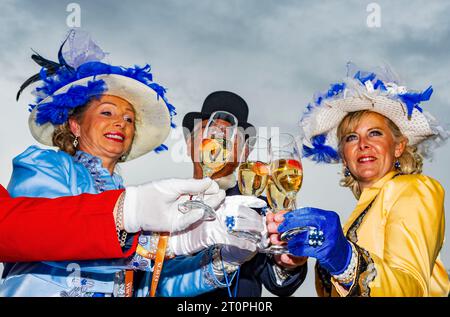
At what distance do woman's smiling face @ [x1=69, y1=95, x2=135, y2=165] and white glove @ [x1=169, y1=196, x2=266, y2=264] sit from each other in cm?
88

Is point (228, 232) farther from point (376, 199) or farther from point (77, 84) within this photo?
point (77, 84)

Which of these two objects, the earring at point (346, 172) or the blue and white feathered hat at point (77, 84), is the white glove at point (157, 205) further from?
the earring at point (346, 172)

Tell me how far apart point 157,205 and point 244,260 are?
2.64 feet

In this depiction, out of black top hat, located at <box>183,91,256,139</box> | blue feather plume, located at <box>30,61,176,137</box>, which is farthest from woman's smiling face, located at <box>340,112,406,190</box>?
blue feather plume, located at <box>30,61,176,137</box>

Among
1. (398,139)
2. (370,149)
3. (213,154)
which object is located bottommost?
(213,154)

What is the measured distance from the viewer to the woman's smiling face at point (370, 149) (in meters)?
3.10

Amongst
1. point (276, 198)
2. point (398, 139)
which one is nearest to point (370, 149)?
point (398, 139)

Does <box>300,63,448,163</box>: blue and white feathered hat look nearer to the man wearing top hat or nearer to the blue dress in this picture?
the man wearing top hat

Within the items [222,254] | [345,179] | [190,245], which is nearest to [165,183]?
[190,245]

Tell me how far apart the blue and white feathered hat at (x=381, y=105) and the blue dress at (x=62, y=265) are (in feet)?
4.14

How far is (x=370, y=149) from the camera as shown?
3.09 metres

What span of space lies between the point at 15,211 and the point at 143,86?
5.05ft

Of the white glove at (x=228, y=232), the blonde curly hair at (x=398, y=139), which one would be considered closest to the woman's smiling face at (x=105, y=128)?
the white glove at (x=228, y=232)
